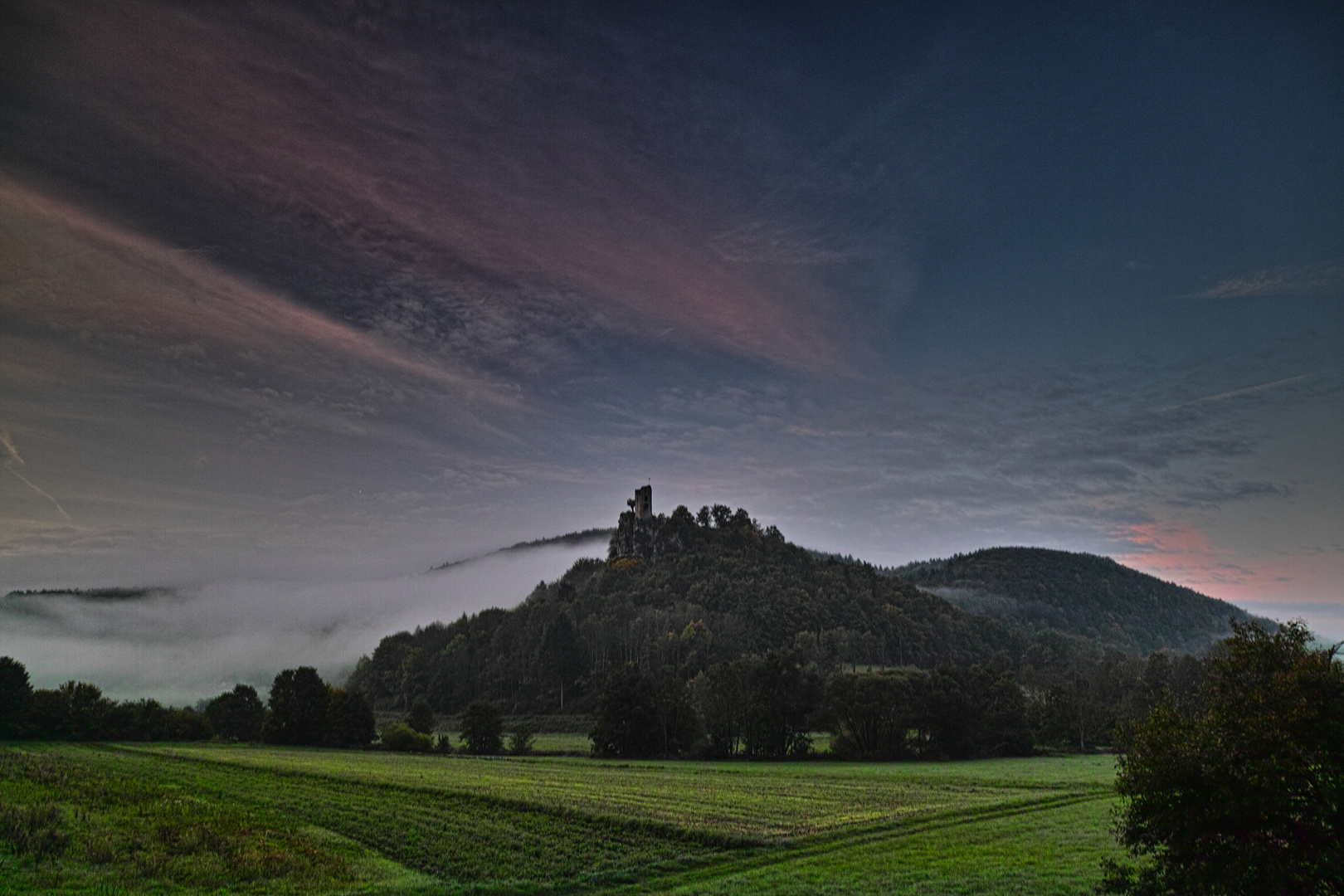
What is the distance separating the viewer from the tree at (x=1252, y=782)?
14086mm

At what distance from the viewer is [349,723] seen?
328 feet

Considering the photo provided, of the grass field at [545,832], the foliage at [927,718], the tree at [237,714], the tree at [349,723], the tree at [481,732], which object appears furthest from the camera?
the tree at [237,714]

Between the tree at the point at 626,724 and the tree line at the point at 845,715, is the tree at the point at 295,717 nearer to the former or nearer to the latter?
the tree line at the point at 845,715

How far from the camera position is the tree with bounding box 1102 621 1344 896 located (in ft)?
46.2

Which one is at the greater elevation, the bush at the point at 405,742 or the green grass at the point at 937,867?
the green grass at the point at 937,867

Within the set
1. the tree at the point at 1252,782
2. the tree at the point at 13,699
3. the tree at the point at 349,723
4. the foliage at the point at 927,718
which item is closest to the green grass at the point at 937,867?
the tree at the point at 1252,782

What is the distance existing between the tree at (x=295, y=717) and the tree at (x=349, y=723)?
137 centimetres

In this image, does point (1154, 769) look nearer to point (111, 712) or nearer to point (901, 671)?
point (901, 671)

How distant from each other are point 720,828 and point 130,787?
130 ft

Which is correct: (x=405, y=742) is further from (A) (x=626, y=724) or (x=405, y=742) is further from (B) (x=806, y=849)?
(B) (x=806, y=849)

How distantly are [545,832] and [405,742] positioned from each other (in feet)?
237

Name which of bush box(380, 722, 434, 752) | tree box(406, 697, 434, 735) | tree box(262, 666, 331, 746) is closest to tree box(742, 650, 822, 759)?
bush box(380, 722, 434, 752)

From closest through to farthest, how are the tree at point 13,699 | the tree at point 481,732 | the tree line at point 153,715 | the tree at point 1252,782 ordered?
the tree at point 1252,782 → the tree at point 13,699 → the tree line at point 153,715 → the tree at point 481,732

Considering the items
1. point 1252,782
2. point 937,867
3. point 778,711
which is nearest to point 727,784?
point 937,867
